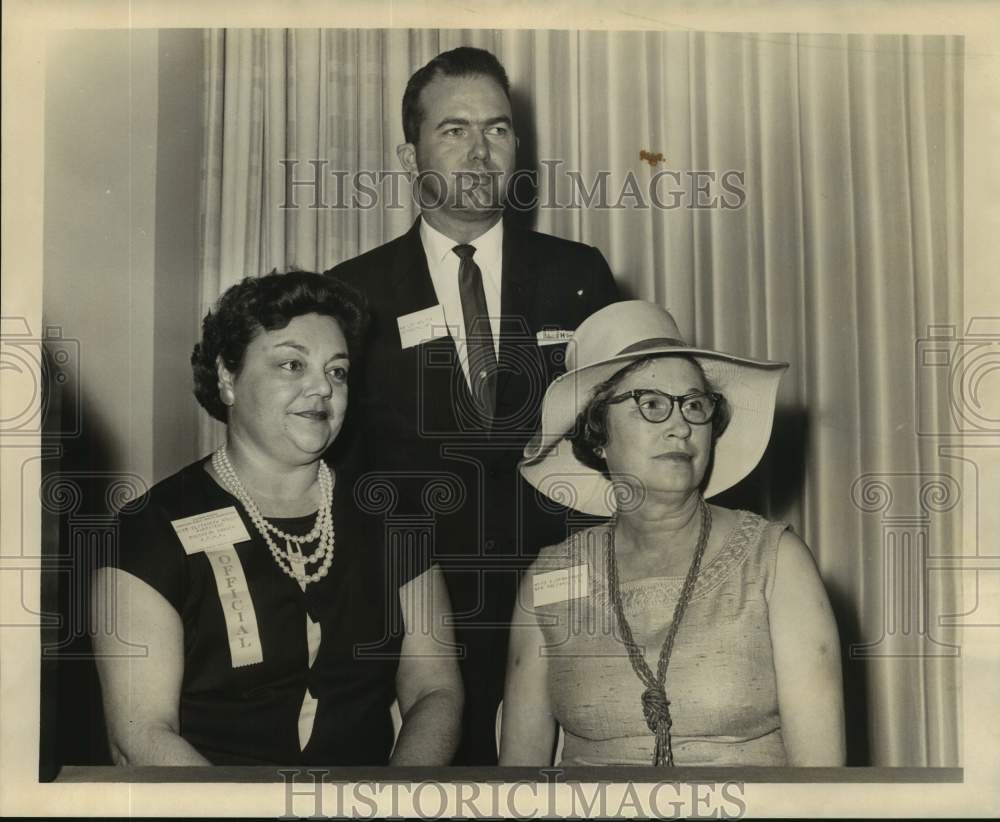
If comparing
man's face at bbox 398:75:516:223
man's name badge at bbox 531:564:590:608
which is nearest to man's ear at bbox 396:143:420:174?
man's face at bbox 398:75:516:223

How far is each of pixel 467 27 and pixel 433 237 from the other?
522mm

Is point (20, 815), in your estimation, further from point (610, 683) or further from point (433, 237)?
point (433, 237)

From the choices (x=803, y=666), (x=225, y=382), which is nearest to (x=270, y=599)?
(x=225, y=382)

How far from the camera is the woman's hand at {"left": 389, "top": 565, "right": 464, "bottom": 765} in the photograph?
2676 millimetres

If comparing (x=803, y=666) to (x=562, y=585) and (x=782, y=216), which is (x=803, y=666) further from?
(x=782, y=216)

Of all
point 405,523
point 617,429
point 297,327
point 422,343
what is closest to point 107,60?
point 297,327

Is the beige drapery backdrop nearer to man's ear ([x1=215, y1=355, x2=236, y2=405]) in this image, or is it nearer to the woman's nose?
the woman's nose

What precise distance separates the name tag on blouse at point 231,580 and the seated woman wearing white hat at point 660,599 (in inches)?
23.9

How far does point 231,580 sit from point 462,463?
601 mm

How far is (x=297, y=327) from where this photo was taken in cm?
271

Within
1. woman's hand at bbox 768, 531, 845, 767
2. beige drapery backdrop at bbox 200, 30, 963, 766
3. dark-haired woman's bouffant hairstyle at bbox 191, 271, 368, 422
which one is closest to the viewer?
woman's hand at bbox 768, 531, 845, 767

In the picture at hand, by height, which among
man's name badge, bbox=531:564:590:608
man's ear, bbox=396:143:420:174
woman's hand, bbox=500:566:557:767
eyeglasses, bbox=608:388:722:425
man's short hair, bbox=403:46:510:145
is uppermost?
man's short hair, bbox=403:46:510:145

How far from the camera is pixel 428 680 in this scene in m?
2.71

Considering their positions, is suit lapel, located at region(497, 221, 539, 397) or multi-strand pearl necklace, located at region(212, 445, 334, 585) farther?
suit lapel, located at region(497, 221, 539, 397)
